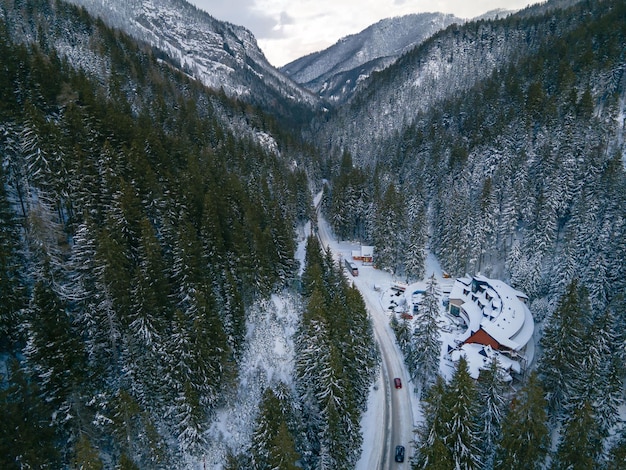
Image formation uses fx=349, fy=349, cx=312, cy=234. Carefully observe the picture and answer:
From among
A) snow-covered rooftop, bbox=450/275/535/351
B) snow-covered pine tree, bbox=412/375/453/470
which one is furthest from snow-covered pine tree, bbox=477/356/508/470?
snow-covered rooftop, bbox=450/275/535/351

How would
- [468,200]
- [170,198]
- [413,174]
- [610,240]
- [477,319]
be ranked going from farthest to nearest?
[413,174], [468,200], [477,319], [610,240], [170,198]

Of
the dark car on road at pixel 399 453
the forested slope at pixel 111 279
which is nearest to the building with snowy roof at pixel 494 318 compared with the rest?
the dark car on road at pixel 399 453

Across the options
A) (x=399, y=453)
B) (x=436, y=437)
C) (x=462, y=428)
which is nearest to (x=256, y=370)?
(x=399, y=453)

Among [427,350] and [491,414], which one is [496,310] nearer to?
[427,350]

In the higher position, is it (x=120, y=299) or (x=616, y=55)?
(x=616, y=55)

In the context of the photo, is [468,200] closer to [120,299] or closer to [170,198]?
[170,198]

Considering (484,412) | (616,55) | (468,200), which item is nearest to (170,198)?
(484,412)
